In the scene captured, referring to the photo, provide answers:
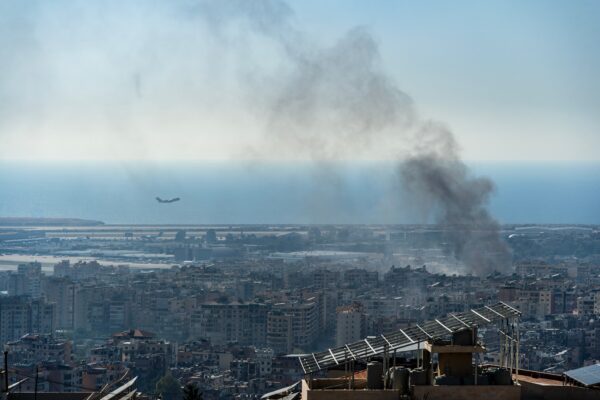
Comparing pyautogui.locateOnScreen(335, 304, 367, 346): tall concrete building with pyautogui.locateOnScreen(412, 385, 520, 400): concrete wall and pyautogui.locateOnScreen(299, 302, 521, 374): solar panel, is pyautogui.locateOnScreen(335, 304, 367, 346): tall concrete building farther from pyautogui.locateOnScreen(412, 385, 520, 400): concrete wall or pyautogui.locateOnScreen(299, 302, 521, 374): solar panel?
pyautogui.locateOnScreen(412, 385, 520, 400): concrete wall

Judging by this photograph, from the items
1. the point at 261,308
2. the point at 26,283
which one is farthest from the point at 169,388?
the point at 26,283

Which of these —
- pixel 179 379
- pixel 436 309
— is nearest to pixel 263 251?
pixel 436 309

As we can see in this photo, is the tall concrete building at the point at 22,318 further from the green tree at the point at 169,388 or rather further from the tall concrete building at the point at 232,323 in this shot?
the green tree at the point at 169,388

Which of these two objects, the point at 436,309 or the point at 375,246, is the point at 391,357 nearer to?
the point at 436,309

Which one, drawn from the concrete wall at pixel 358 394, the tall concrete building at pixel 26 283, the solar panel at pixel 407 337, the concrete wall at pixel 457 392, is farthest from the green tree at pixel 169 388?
the tall concrete building at pixel 26 283

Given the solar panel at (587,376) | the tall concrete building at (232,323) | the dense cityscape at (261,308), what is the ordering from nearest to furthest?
the solar panel at (587,376)
the dense cityscape at (261,308)
the tall concrete building at (232,323)

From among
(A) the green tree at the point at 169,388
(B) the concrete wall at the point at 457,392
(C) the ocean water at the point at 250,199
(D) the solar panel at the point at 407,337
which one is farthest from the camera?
(C) the ocean water at the point at 250,199

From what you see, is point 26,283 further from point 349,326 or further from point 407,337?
point 407,337
